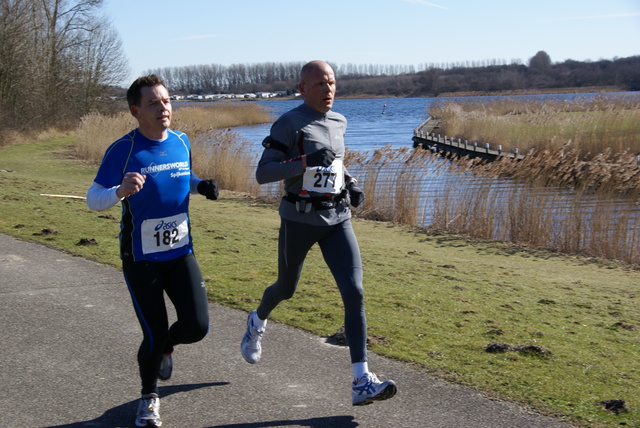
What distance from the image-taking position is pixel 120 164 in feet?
12.8

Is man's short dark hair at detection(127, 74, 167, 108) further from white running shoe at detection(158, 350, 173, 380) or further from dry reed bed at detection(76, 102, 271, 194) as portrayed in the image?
dry reed bed at detection(76, 102, 271, 194)

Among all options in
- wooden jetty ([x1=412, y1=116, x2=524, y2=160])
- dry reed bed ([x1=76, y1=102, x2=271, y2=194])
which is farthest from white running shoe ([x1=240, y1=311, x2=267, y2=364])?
wooden jetty ([x1=412, y1=116, x2=524, y2=160])

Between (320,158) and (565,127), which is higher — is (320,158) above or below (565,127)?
above

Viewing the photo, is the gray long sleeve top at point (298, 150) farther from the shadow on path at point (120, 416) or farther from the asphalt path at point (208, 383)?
the shadow on path at point (120, 416)

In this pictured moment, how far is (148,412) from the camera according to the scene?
391cm

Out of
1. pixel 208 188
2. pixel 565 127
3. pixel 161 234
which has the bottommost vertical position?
pixel 565 127

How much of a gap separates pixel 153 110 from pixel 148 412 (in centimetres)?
157

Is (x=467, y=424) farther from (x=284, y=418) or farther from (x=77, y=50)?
(x=77, y=50)

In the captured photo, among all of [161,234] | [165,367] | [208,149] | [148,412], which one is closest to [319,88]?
[161,234]

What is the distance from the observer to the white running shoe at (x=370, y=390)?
13.0 feet

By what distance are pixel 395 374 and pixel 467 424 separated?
869 mm

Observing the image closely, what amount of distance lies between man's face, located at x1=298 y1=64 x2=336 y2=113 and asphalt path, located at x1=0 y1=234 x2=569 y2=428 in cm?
167

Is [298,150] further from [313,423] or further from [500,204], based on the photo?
[500,204]

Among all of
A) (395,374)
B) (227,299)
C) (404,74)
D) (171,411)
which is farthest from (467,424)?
(404,74)
